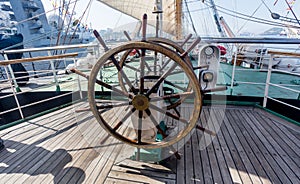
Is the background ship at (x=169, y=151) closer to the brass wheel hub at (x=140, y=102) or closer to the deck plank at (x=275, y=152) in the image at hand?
the deck plank at (x=275, y=152)

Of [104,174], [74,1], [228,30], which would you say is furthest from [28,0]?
[104,174]

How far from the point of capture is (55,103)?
291 cm

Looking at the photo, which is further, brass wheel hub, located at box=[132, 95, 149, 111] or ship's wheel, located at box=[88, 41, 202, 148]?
brass wheel hub, located at box=[132, 95, 149, 111]

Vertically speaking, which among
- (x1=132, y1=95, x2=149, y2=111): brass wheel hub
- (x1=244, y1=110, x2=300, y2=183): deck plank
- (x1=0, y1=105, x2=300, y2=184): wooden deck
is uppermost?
(x1=132, y1=95, x2=149, y2=111): brass wheel hub

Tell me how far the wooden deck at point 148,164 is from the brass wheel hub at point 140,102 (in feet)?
1.19

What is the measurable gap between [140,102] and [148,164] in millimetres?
579

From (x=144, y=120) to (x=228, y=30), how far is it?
31.5 ft

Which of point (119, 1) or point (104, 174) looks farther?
point (119, 1)

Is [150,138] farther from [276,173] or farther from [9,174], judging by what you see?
[9,174]

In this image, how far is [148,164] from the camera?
4.34 ft

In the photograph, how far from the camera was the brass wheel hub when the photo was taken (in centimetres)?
104

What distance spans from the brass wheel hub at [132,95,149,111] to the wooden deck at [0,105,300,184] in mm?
362

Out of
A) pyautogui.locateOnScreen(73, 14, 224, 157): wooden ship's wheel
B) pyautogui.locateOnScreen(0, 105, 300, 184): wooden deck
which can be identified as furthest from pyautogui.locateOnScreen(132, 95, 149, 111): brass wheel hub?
pyautogui.locateOnScreen(0, 105, 300, 184): wooden deck

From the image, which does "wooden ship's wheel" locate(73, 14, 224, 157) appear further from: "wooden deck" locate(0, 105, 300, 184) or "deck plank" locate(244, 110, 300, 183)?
"deck plank" locate(244, 110, 300, 183)
